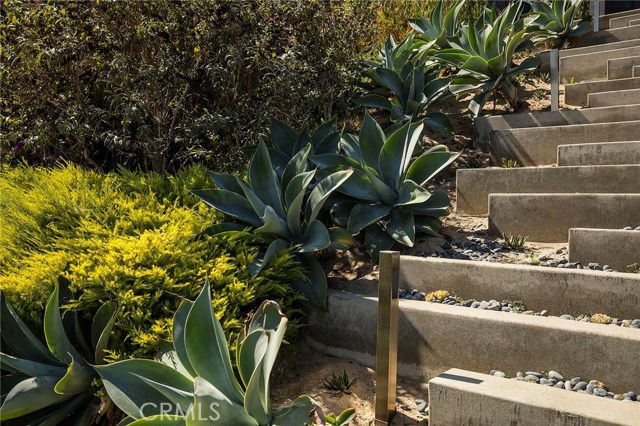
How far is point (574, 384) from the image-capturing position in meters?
2.67

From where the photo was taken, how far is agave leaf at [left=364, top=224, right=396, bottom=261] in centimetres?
384

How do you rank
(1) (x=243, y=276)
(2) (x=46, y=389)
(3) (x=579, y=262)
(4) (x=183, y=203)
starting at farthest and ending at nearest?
(4) (x=183, y=203)
(3) (x=579, y=262)
(1) (x=243, y=276)
(2) (x=46, y=389)

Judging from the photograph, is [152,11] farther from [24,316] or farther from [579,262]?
[579,262]

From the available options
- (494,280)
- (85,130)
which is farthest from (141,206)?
(494,280)

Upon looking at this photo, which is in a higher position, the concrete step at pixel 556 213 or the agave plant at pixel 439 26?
the agave plant at pixel 439 26

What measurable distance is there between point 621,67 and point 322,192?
3927mm

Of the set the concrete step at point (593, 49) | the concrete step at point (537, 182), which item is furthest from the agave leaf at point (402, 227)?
the concrete step at point (593, 49)

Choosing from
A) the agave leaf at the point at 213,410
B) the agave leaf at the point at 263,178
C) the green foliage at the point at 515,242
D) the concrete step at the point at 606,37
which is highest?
the concrete step at the point at 606,37

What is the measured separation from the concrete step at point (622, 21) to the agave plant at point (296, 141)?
16.0ft

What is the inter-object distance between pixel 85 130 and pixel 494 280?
310 cm

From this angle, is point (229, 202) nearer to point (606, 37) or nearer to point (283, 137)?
point (283, 137)

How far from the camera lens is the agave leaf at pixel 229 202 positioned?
361 centimetres

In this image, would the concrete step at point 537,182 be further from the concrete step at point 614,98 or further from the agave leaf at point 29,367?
the agave leaf at point 29,367

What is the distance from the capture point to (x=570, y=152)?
178 inches
